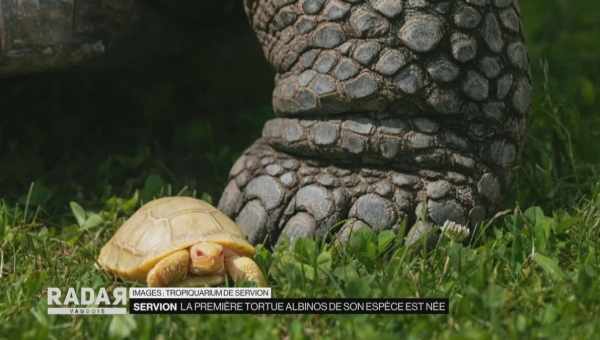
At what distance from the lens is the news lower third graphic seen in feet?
6.66

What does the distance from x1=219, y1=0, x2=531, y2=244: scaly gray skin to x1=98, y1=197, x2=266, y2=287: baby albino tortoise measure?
191mm

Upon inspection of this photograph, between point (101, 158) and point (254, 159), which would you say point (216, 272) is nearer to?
point (254, 159)

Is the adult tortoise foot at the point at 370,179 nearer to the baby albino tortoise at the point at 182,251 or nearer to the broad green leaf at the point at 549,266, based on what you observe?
the baby albino tortoise at the point at 182,251

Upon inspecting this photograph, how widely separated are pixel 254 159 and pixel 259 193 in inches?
5.0

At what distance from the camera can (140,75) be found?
3.51m

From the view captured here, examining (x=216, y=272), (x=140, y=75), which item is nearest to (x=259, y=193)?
Answer: (x=216, y=272)

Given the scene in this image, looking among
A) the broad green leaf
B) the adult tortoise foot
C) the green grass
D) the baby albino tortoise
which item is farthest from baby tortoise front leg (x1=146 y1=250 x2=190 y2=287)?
the broad green leaf

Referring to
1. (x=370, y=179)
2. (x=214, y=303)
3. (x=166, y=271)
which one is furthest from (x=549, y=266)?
(x=166, y=271)

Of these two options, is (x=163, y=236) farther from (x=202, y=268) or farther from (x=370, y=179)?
(x=370, y=179)

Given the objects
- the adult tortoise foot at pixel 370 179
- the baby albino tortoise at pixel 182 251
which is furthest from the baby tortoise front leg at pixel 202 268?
the adult tortoise foot at pixel 370 179

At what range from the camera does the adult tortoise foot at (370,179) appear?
7.94 feet

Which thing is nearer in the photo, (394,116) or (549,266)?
(549,266)

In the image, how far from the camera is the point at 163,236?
2.29 meters

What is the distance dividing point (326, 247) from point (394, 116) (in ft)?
1.21
